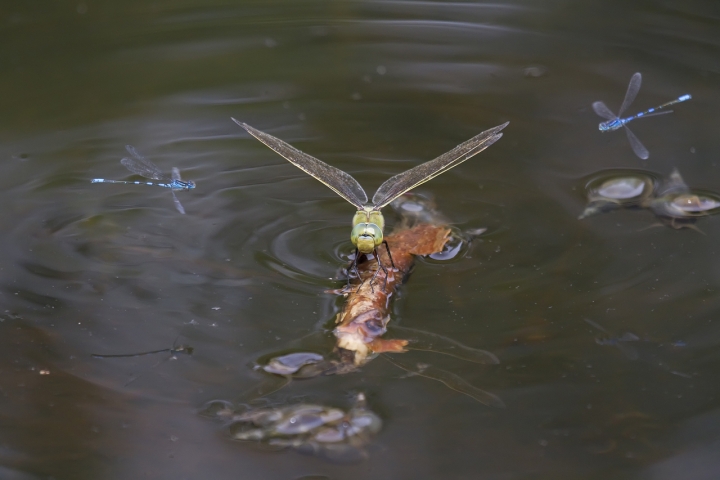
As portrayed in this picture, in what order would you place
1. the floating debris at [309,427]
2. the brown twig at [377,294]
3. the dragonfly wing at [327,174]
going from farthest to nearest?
the dragonfly wing at [327,174] → the brown twig at [377,294] → the floating debris at [309,427]

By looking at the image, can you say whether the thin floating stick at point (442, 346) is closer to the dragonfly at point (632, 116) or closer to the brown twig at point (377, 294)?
the brown twig at point (377, 294)

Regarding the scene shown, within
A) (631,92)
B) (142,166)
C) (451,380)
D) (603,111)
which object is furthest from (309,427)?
(631,92)

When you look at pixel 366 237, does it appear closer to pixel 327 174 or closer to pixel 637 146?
pixel 327 174

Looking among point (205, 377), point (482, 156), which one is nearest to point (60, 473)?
point (205, 377)

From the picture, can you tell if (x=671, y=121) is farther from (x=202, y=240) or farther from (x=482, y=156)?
(x=202, y=240)

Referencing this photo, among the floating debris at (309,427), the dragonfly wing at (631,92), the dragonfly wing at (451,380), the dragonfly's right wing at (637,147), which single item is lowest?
the floating debris at (309,427)

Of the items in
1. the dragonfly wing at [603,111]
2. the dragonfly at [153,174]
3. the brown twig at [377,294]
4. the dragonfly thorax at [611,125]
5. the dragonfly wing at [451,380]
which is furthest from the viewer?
the dragonfly wing at [603,111]

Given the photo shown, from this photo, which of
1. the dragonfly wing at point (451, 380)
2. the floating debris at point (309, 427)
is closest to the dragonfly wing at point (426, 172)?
the dragonfly wing at point (451, 380)
